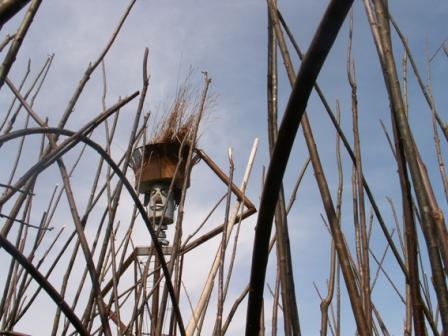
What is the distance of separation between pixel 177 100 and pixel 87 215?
63 centimetres

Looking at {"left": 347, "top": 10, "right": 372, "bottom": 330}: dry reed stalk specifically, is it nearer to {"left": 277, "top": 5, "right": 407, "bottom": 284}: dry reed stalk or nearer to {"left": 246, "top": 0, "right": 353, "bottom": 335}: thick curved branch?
{"left": 277, "top": 5, "right": 407, "bottom": 284}: dry reed stalk

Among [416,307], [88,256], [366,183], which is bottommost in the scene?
[416,307]

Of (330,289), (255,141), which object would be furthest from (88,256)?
(255,141)

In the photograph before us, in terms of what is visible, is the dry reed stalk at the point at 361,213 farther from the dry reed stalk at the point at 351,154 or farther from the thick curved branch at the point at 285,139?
the thick curved branch at the point at 285,139

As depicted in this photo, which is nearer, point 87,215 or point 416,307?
point 416,307

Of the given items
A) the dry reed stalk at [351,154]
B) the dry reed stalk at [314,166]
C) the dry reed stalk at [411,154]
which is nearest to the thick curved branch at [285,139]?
the dry reed stalk at [314,166]

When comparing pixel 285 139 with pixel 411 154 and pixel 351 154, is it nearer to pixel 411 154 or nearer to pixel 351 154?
pixel 411 154

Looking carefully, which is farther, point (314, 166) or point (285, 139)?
point (314, 166)

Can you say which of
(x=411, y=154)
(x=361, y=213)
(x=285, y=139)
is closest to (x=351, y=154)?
(x=361, y=213)

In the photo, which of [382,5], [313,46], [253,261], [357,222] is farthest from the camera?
[357,222]

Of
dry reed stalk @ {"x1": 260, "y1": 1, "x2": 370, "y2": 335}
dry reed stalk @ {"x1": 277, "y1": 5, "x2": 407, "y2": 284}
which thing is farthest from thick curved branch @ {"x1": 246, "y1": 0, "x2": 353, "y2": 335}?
dry reed stalk @ {"x1": 277, "y1": 5, "x2": 407, "y2": 284}

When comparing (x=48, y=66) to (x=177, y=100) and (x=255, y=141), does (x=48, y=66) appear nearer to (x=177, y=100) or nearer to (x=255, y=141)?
(x=177, y=100)

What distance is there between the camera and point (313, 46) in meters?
0.29

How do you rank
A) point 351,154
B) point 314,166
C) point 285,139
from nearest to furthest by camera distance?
point 285,139
point 314,166
point 351,154
